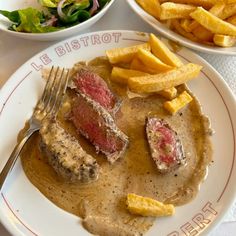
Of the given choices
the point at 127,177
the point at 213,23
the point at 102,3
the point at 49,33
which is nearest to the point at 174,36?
the point at 213,23

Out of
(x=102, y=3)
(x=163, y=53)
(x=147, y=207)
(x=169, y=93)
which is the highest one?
(x=102, y=3)

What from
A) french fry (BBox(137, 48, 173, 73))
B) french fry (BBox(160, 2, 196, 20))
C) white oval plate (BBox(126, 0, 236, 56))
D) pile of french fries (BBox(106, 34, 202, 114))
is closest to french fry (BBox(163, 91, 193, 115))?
pile of french fries (BBox(106, 34, 202, 114))

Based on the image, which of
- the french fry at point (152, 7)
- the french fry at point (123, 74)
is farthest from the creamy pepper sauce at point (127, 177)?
the french fry at point (152, 7)

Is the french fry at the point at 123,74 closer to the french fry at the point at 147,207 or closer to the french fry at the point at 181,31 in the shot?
the french fry at the point at 181,31

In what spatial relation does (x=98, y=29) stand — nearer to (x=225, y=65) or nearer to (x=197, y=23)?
(x=197, y=23)

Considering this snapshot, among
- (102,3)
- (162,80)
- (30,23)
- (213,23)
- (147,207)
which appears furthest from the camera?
(102,3)

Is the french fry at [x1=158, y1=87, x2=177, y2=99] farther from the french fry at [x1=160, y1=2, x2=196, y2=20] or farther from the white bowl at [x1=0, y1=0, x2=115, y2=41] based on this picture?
the white bowl at [x1=0, y1=0, x2=115, y2=41]

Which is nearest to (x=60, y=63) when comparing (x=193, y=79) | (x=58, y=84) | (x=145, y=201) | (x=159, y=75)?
(x=58, y=84)

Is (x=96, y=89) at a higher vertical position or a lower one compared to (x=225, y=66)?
higher

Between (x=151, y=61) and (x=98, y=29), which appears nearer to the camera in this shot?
(x=151, y=61)
